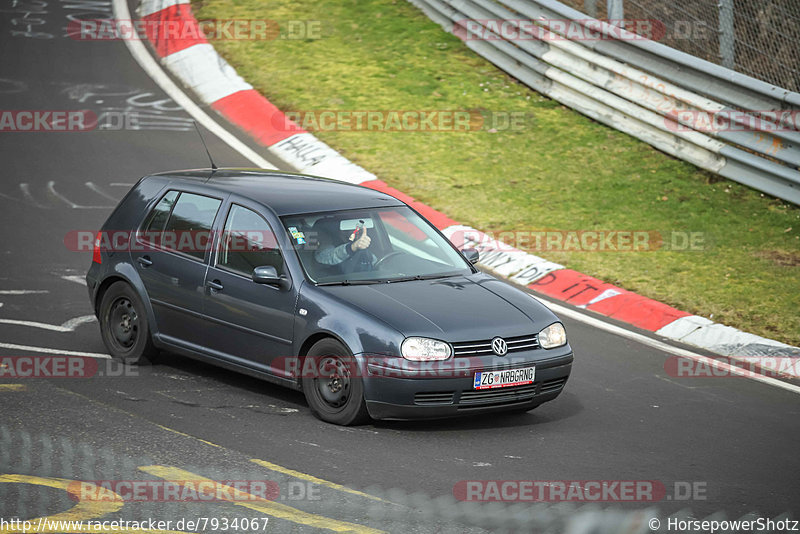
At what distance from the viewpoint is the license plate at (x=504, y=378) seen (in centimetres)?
757

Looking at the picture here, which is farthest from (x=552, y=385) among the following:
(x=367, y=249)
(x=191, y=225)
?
(x=191, y=225)

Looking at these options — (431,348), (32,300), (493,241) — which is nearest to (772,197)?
(493,241)

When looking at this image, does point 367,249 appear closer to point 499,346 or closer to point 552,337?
point 499,346

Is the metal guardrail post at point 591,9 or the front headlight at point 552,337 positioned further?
the metal guardrail post at point 591,9

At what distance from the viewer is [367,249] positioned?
8461mm

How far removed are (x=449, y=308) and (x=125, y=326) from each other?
295cm

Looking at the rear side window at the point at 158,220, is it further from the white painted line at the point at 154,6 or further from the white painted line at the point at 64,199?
the white painted line at the point at 154,6

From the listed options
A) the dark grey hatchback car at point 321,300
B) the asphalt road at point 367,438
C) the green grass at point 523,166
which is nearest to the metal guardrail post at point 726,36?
the green grass at point 523,166

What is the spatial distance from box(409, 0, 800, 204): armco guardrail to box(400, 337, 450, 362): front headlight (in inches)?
279

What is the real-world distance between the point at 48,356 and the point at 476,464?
383 cm

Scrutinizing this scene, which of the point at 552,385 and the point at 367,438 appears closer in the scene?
the point at 367,438

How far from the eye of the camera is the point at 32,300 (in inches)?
413

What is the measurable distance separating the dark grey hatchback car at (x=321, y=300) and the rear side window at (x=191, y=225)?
0.04 feet

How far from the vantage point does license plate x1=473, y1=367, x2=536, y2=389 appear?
24.8 feet
